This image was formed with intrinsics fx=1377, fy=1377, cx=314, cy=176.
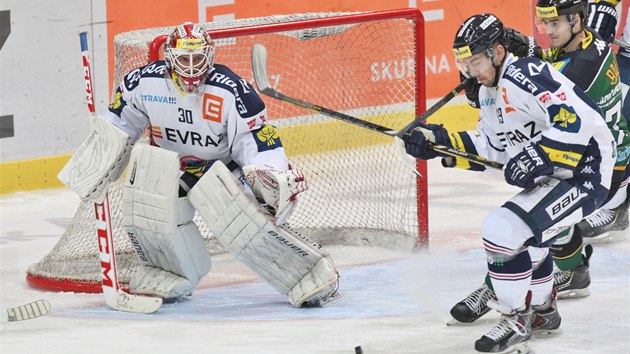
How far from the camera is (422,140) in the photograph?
476 centimetres

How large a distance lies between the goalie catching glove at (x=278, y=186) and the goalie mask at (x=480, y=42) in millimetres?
796

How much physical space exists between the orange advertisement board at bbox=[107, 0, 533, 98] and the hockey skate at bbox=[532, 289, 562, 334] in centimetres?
211

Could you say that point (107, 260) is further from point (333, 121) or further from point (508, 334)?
point (333, 121)

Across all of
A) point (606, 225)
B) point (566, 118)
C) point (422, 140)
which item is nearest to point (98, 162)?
point (422, 140)

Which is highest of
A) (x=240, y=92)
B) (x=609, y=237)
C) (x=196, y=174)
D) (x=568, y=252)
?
(x=240, y=92)

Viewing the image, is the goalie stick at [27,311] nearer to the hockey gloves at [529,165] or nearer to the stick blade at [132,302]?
the stick blade at [132,302]

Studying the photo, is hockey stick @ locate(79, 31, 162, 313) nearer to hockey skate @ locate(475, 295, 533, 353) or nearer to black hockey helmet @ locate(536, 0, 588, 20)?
hockey skate @ locate(475, 295, 533, 353)

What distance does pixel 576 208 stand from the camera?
178 inches

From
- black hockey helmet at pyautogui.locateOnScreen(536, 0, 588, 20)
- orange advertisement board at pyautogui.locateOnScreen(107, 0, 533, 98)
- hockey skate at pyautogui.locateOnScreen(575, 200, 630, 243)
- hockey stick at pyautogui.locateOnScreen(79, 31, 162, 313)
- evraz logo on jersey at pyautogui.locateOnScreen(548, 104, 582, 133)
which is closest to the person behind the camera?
evraz logo on jersey at pyautogui.locateOnScreen(548, 104, 582, 133)

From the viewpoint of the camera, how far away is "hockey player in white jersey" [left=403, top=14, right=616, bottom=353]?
4.40 m

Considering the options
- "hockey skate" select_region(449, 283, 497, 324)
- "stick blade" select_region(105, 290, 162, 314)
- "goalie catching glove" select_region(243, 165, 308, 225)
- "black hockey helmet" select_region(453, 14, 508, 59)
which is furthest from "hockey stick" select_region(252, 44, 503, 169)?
"stick blade" select_region(105, 290, 162, 314)

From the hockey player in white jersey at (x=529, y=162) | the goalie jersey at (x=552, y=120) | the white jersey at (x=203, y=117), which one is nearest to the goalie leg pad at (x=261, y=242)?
the white jersey at (x=203, y=117)

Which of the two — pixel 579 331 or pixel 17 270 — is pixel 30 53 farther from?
pixel 579 331

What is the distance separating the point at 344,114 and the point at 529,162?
3.20 feet
